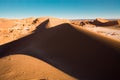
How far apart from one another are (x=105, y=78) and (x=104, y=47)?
138 inches

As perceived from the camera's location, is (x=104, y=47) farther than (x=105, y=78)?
Yes

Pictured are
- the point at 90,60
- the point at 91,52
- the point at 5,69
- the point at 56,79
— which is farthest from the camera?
the point at 91,52

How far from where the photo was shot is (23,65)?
818 cm

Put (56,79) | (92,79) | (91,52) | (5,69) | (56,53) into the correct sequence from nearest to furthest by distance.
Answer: (56,79)
(92,79)
(5,69)
(91,52)
(56,53)

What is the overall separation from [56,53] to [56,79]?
497cm

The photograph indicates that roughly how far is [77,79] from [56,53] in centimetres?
471

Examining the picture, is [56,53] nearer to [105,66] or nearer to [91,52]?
[91,52]

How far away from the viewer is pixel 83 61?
9.13 metres

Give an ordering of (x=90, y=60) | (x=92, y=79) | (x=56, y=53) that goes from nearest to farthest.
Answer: (x=92, y=79) < (x=90, y=60) < (x=56, y=53)

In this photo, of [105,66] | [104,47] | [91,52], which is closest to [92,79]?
[105,66]

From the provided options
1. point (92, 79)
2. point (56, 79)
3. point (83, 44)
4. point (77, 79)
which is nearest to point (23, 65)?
point (56, 79)

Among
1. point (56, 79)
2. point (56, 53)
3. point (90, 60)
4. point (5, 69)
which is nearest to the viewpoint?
point (56, 79)

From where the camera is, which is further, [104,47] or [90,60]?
[104,47]

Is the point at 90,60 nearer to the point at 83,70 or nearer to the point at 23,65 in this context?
the point at 83,70
